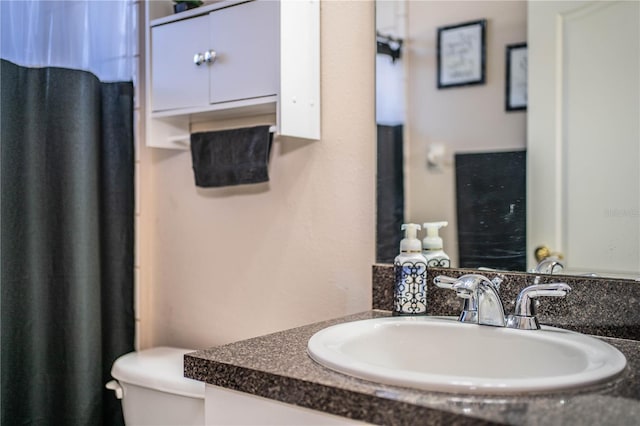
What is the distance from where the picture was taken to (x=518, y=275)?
1256 millimetres

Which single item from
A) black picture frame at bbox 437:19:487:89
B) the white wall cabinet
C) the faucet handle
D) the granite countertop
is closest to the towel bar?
the white wall cabinet

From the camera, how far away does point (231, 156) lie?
65.1 inches

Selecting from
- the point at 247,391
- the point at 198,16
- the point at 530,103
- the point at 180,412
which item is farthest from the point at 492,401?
the point at 198,16

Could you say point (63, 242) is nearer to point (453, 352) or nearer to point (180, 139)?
point (180, 139)

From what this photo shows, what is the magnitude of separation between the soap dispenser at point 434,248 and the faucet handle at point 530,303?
10.3 inches

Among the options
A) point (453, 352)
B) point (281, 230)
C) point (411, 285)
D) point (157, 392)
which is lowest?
point (157, 392)

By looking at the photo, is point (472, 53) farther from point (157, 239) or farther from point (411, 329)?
point (157, 239)

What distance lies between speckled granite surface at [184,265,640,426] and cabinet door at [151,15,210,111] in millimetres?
737

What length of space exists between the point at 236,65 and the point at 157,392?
2.77ft

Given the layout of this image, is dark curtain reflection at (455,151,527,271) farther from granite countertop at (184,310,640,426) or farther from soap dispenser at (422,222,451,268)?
granite countertop at (184,310,640,426)

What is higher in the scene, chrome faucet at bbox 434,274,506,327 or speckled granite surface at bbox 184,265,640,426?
chrome faucet at bbox 434,274,506,327

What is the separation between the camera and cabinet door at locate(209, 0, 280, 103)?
4.72 ft

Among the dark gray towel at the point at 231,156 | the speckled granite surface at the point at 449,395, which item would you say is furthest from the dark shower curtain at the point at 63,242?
the speckled granite surface at the point at 449,395

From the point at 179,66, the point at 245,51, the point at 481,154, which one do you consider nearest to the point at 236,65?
the point at 245,51
